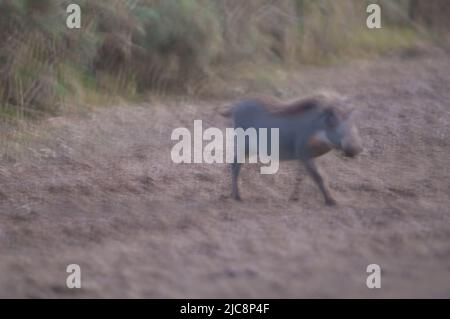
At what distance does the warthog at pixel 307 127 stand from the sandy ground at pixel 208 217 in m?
0.30

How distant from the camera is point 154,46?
898 centimetres

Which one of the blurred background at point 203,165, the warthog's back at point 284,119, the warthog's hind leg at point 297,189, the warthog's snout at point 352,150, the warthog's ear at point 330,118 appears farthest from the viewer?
the warthog's hind leg at point 297,189

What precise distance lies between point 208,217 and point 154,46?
Answer: 389 centimetres

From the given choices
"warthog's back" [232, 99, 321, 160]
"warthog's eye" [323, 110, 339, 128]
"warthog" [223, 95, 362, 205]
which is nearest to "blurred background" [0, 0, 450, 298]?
"warthog" [223, 95, 362, 205]

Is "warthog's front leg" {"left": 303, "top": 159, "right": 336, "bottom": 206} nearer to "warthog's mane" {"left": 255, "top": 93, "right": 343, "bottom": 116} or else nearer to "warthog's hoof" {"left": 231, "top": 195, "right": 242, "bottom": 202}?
"warthog's mane" {"left": 255, "top": 93, "right": 343, "bottom": 116}

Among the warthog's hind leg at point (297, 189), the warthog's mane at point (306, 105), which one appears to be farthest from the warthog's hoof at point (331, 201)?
the warthog's mane at point (306, 105)

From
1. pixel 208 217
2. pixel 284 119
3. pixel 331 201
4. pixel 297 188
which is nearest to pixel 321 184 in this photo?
pixel 331 201

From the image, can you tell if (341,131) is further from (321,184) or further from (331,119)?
(321,184)

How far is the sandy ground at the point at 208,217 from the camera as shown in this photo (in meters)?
4.37

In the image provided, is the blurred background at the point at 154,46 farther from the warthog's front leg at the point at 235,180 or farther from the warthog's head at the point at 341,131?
the warthog's head at the point at 341,131

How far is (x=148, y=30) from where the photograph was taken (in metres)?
8.93

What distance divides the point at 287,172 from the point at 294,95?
2.75m
